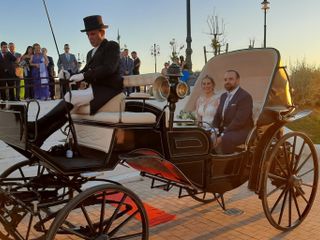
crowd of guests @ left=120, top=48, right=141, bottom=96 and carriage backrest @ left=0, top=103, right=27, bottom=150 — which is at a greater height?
crowd of guests @ left=120, top=48, right=141, bottom=96

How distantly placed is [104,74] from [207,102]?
2024 millimetres

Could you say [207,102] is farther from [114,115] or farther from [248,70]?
[114,115]

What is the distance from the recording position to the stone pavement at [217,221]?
13.6 feet

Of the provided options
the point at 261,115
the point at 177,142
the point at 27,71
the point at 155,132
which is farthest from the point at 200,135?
the point at 27,71

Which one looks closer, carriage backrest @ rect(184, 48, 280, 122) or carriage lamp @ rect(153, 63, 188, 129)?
carriage lamp @ rect(153, 63, 188, 129)

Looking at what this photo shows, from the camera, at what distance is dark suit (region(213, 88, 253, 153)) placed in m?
4.37

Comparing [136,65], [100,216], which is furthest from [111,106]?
[136,65]

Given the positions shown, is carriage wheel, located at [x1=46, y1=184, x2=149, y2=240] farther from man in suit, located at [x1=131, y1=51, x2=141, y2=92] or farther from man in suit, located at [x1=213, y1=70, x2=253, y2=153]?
man in suit, located at [x1=131, y1=51, x2=141, y2=92]

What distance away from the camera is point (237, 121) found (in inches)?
176

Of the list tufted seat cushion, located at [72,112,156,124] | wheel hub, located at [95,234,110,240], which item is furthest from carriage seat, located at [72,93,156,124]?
wheel hub, located at [95,234,110,240]

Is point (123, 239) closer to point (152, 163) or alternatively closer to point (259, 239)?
point (152, 163)

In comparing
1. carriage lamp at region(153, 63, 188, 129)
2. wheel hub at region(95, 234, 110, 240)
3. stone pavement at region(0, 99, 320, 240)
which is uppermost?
carriage lamp at region(153, 63, 188, 129)

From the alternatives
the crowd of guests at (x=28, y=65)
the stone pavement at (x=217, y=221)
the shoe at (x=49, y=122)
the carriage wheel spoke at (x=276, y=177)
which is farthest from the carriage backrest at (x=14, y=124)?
the crowd of guests at (x=28, y=65)

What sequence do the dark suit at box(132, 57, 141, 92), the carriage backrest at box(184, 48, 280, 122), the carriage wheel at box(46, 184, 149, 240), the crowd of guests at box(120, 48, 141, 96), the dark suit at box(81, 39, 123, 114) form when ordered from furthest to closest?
the dark suit at box(132, 57, 141, 92) → the crowd of guests at box(120, 48, 141, 96) → the carriage backrest at box(184, 48, 280, 122) → the dark suit at box(81, 39, 123, 114) → the carriage wheel at box(46, 184, 149, 240)
